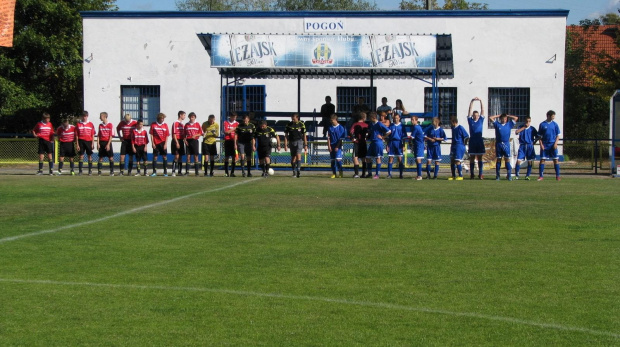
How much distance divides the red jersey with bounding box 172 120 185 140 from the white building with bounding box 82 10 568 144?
34.9 ft

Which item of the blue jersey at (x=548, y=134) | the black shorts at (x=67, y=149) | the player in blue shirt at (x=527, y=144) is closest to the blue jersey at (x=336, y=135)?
the player in blue shirt at (x=527, y=144)

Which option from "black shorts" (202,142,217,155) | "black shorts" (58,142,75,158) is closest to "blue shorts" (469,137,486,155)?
"black shorts" (202,142,217,155)

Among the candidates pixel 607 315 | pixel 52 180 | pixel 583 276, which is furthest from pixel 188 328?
pixel 52 180

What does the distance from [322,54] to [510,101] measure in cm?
1092

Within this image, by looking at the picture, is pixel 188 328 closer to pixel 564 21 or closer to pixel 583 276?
pixel 583 276

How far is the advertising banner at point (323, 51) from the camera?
28.6 meters

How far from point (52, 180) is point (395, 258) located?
14945mm

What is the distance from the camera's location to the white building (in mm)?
36375

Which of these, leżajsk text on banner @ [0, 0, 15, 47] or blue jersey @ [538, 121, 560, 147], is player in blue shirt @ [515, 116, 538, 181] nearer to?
blue jersey @ [538, 121, 560, 147]

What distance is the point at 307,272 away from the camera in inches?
345

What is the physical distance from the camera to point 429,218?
44.9 ft

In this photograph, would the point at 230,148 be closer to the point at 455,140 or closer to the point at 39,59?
the point at 455,140

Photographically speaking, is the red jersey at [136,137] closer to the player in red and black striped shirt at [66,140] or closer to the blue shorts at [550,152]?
the player in red and black striped shirt at [66,140]

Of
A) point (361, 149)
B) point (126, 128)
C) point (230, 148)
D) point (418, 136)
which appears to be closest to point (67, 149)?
point (126, 128)
